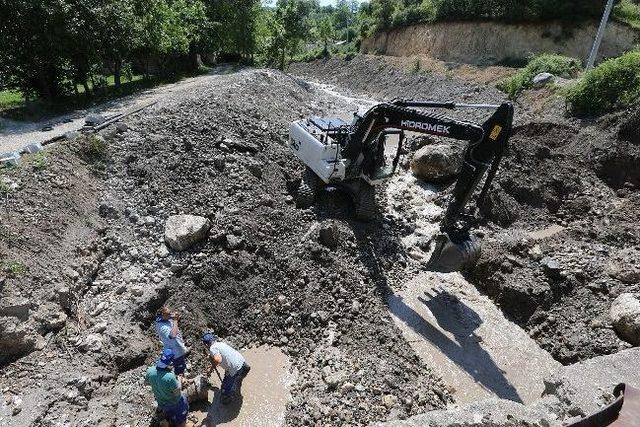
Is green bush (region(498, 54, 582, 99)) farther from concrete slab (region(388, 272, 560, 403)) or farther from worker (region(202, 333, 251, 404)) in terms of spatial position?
worker (region(202, 333, 251, 404))

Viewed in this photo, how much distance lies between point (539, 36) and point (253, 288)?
24088 mm

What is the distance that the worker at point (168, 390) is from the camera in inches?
215

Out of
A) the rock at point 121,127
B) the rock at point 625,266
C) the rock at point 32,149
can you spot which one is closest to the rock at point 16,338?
the rock at point 32,149

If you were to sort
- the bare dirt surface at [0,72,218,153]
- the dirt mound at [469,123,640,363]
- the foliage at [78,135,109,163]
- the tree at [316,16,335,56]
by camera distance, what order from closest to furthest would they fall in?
the dirt mound at [469,123,640,363] → the foliage at [78,135,109,163] → the bare dirt surface at [0,72,218,153] → the tree at [316,16,335,56]

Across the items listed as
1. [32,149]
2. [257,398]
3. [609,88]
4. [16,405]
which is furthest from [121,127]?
[609,88]

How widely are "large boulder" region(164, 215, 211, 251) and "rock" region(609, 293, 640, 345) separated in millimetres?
7288

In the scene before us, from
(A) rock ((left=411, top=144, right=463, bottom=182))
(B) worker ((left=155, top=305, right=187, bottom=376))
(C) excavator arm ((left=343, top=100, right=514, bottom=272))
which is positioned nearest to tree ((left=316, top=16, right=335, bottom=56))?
(A) rock ((left=411, top=144, right=463, bottom=182))

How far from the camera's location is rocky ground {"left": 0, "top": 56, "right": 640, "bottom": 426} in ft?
20.0

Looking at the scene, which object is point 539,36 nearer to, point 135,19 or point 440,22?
point 440,22

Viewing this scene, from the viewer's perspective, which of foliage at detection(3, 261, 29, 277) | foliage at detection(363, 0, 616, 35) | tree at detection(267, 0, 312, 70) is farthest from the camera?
tree at detection(267, 0, 312, 70)

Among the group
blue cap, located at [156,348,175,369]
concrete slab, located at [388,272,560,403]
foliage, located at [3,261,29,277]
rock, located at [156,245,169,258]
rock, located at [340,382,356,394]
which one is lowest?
concrete slab, located at [388,272,560,403]

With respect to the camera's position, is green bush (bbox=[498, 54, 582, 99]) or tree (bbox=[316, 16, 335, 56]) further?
tree (bbox=[316, 16, 335, 56])

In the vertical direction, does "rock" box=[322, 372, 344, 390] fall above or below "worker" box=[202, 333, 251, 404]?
below

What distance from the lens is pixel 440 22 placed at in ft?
98.6
